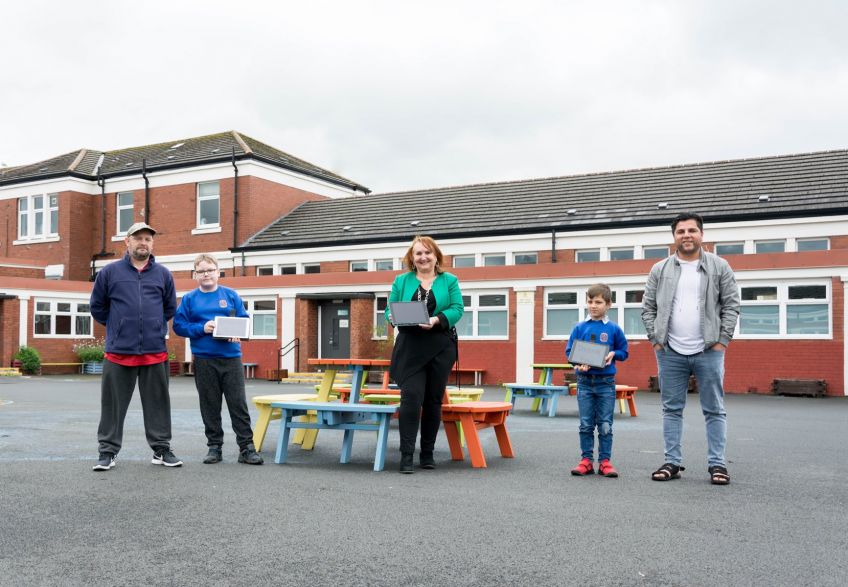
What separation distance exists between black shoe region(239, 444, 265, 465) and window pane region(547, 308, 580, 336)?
17809 millimetres

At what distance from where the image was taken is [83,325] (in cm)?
3422

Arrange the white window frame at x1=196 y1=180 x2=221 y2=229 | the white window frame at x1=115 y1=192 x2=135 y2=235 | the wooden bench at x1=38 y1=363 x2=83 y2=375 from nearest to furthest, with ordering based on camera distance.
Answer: the wooden bench at x1=38 y1=363 x2=83 y2=375 → the white window frame at x1=196 y1=180 x2=221 y2=229 → the white window frame at x1=115 y1=192 x2=135 y2=235

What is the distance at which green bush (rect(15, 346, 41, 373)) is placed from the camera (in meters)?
30.6

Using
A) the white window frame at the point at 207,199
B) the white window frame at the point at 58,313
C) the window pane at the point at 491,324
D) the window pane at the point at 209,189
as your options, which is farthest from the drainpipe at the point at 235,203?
the window pane at the point at 491,324

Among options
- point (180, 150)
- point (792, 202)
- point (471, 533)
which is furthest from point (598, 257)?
point (471, 533)

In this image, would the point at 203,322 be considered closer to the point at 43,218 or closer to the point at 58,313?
the point at 58,313

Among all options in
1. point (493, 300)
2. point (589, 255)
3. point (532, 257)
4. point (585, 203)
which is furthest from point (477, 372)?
point (585, 203)

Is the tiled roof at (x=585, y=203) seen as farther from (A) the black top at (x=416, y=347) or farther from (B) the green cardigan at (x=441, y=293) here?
(A) the black top at (x=416, y=347)

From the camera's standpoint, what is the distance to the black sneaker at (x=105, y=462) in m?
7.40

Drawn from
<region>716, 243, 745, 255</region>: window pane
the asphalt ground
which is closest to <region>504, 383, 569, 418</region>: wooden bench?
the asphalt ground

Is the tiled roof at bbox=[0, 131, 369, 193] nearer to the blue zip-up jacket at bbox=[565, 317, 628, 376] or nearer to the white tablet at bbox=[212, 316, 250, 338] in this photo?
the white tablet at bbox=[212, 316, 250, 338]

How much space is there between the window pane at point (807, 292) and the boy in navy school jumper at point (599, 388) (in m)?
16.2

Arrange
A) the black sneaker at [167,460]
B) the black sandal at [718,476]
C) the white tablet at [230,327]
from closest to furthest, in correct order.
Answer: the black sandal at [718,476] < the black sneaker at [167,460] < the white tablet at [230,327]

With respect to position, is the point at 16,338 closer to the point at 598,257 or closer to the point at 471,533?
the point at 598,257
